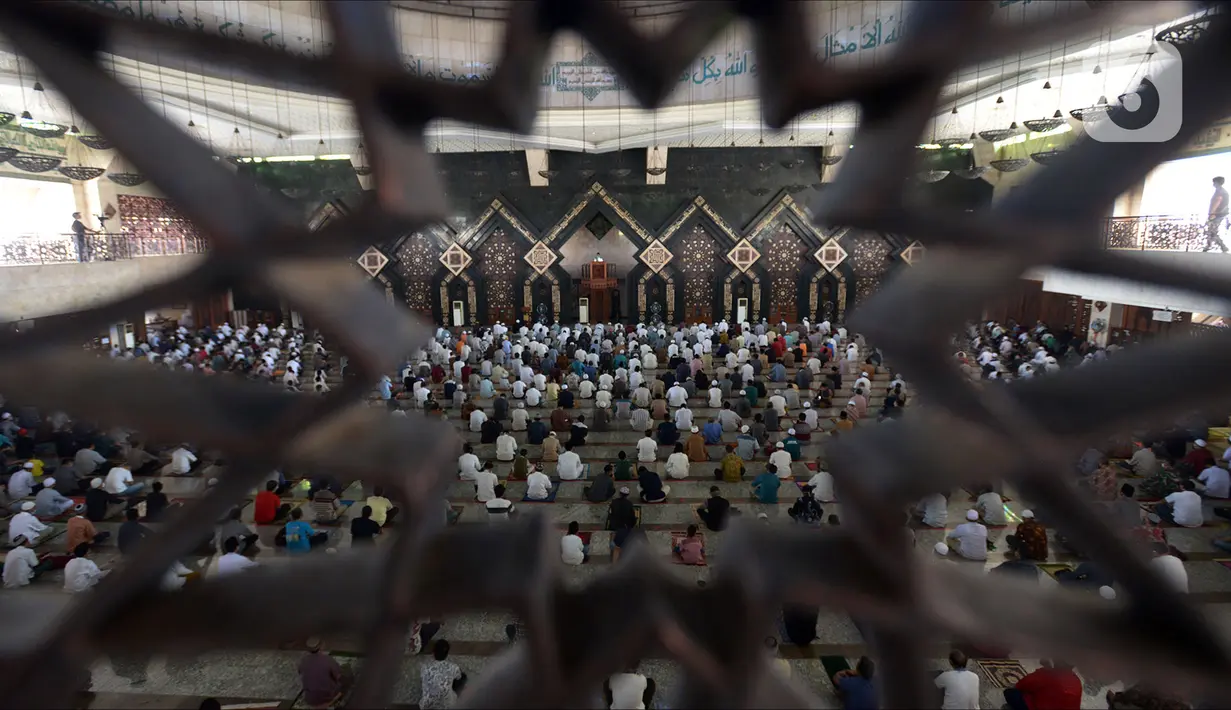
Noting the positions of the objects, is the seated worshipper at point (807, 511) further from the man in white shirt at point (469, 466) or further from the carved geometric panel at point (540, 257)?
the carved geometric panel at point (540, 257)

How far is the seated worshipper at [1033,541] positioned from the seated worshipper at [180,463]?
979 cm

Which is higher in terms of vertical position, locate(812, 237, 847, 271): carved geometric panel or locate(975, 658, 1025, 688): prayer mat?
locate(812, 237, 847, 271): carved geometric panel

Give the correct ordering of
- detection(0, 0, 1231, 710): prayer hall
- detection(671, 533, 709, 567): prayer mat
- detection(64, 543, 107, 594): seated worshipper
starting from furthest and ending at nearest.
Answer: detection(671, 533, 709, 567): prayer mat < detection(64, 543, 107, 594): seated worshipper < detection(0, 0, 1231, 710): prayer hall

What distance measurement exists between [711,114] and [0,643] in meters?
15.0

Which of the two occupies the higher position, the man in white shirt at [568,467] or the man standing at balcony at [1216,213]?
the man standing at balcony at [1216,213]

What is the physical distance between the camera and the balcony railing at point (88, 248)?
11.8 meters

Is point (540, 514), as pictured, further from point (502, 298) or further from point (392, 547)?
point (502, 298)

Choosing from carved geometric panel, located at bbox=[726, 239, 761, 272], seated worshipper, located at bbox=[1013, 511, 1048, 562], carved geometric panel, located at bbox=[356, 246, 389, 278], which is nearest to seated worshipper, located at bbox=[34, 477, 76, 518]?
seated worshipper, located at bbox=[1013, 511, 1048, 562]

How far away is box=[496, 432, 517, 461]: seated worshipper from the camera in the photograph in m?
8.80

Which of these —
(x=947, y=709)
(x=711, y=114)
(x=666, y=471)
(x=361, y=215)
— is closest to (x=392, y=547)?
(x=361, y=215)

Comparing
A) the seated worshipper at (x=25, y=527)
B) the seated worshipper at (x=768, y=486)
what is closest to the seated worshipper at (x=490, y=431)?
the seated worshipper at (x=768, y=486)

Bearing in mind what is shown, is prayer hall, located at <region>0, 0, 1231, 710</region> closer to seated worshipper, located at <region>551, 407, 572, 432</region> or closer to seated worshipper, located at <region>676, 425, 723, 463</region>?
seated worshipper, located at <region>676, 425, 723, 463</region>

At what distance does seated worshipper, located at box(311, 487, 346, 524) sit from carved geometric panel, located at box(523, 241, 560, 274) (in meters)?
13.9

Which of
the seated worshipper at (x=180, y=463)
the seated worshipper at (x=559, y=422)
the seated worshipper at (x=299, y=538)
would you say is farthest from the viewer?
the seated worshipper at (x=559, y=422)
